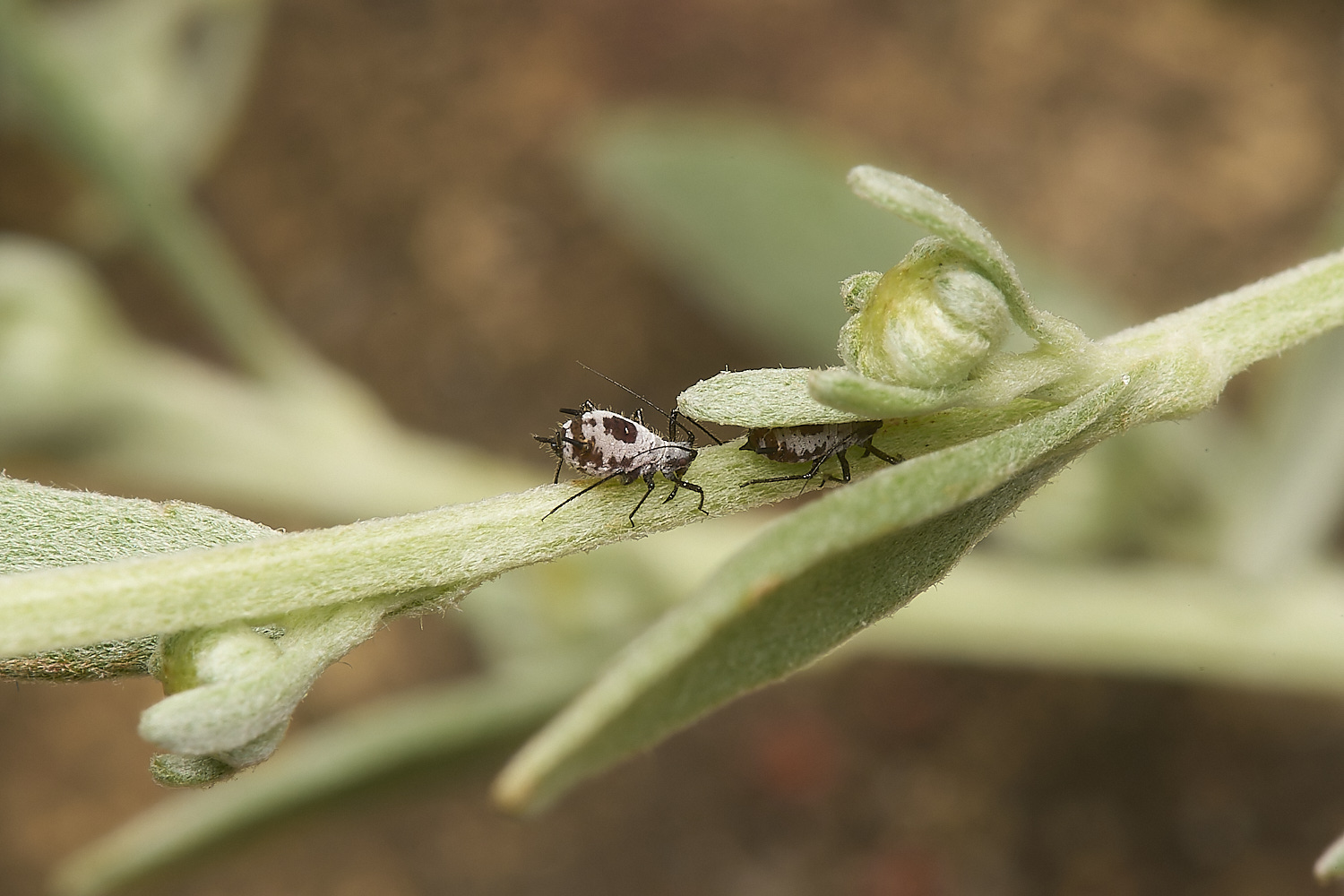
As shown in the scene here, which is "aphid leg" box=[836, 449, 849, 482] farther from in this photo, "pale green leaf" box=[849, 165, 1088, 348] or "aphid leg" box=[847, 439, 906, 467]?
"pale green leaf" box=[849, 165, 1088, 348]

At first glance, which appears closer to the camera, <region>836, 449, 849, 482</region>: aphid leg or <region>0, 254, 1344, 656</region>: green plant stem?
<region>0, 254, 1344, 656</region>: green plant stem

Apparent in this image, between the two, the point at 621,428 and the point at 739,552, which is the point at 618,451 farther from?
the point at 739,552

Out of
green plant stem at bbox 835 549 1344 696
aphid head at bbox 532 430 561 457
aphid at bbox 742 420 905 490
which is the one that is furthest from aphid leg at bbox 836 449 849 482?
green plant stem at bbox 835 549 1344 696

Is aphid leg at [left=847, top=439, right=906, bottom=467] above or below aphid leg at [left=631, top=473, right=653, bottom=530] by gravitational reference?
above

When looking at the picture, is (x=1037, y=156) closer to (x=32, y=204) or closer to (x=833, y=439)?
(x=833, y=439)

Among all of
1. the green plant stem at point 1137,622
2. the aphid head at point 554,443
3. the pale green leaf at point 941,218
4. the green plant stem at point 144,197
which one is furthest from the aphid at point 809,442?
the green plant stem at point 144,197

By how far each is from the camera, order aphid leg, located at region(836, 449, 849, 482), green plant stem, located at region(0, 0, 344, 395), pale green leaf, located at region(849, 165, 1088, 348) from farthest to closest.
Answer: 1. green plant stem, located at region(0, 0, 344, 395)
2. aphid leg, located at region(836, 449, 849, 482)
3. pale green leaf, located at region(849, 165, 1088, 348)
